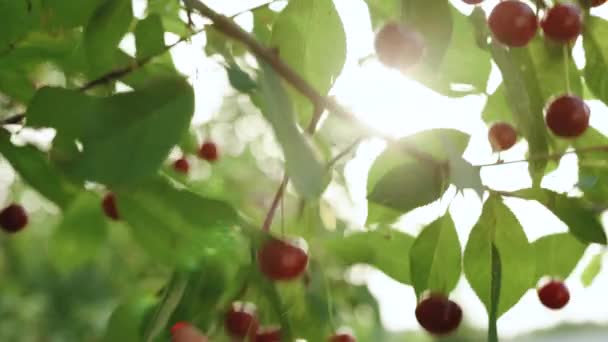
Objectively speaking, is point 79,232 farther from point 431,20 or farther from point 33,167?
point 431,20

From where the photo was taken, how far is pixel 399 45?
Result: 1.83 ft

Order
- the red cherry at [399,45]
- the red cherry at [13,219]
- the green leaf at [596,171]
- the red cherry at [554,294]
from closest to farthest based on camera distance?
the red cherry at [399,45], the green leaf at [596,171], the red cherry at [554,294], the red cherry at [13,219]

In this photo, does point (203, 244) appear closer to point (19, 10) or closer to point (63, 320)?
Answer: point (19, 10)

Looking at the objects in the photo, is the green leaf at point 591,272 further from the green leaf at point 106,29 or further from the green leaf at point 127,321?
the green leaf at point 106,29

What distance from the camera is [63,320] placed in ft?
16.5

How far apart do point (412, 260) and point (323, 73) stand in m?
0.16

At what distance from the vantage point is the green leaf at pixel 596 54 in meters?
0.73

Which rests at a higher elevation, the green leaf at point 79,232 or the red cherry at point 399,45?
the red cherry at point 399,45

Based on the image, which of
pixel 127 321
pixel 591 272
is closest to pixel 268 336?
pixel 127 321

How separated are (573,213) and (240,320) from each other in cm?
29

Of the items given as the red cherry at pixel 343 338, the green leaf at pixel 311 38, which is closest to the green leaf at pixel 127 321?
the red cherry at pixel 343 338

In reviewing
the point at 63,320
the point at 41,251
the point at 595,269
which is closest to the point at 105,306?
the point at 63,320

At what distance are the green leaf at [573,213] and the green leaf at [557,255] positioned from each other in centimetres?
13

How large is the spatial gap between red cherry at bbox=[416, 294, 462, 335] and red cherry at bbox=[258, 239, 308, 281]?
0.40 feet
